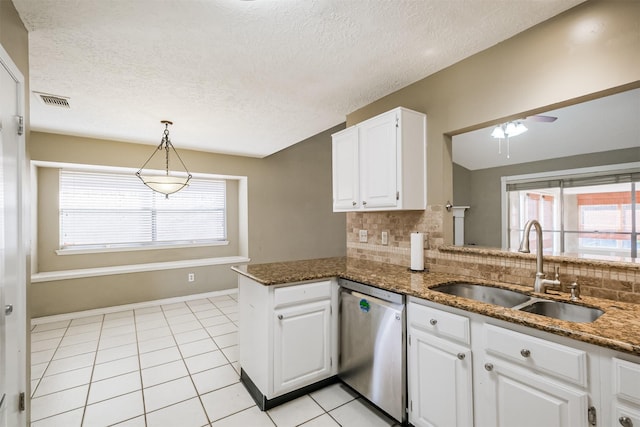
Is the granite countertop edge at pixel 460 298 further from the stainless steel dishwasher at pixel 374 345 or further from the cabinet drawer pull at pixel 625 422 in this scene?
the cabinet drawer pull at pixel 625 422

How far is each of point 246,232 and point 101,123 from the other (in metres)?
2.59

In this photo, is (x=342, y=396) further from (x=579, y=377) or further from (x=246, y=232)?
(x=246, y=232)

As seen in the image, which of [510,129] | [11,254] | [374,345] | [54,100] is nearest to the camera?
[11,254]

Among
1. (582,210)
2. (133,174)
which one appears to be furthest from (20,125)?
(582,210)

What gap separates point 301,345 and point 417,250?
1.14 meters

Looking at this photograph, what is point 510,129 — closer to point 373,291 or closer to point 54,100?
point 373,291

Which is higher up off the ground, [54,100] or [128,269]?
[54,100]

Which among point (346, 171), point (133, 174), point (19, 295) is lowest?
point (19, 295)

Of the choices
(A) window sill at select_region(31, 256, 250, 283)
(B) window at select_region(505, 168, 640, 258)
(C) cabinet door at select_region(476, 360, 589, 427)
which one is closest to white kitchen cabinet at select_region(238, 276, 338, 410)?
(C) cabinet door at select_region(476, 360, 589, 427)

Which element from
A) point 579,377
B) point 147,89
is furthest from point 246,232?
point 579,377

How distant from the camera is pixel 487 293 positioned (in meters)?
1.86

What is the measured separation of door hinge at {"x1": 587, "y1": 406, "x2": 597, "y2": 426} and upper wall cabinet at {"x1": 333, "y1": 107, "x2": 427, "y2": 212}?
1421 mm

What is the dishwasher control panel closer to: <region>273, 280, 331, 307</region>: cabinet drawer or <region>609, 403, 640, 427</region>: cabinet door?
<region>273, 280, 331, 307</region>: cabinet drawer

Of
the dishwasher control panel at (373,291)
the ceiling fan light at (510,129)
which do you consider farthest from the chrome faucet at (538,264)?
the ceiling fan light at (510,129)
